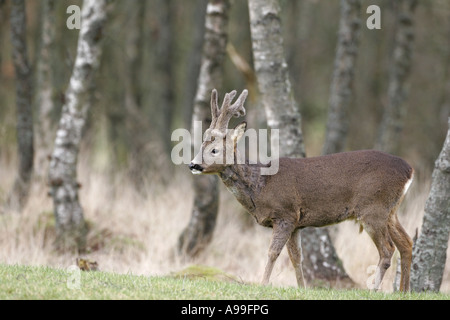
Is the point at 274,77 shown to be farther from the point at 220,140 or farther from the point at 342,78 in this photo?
the point at 342,78

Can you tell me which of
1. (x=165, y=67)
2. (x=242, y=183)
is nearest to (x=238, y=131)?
→ (x=242, y=183)

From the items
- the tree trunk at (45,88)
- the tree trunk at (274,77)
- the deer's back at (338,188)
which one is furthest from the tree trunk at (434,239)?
the tree trunk at (45,88)

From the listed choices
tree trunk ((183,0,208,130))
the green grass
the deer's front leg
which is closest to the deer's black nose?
the deer's front leg

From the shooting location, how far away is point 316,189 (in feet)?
24.2

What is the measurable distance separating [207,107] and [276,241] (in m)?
4.19

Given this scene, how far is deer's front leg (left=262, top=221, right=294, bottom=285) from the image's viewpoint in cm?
716

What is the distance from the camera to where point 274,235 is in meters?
7.23

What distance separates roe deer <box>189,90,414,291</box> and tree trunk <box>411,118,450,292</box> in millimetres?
348

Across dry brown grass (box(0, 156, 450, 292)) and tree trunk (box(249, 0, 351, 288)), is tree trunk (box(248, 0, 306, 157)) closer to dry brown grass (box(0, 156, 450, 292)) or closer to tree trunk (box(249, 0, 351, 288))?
tree trunk (box(249, 0, 351, 288))

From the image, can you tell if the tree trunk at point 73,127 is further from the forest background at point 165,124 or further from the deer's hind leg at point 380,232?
the deer's hind leg at point 380,232

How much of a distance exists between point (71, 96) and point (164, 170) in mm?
5396

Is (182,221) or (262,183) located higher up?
(262,183)
